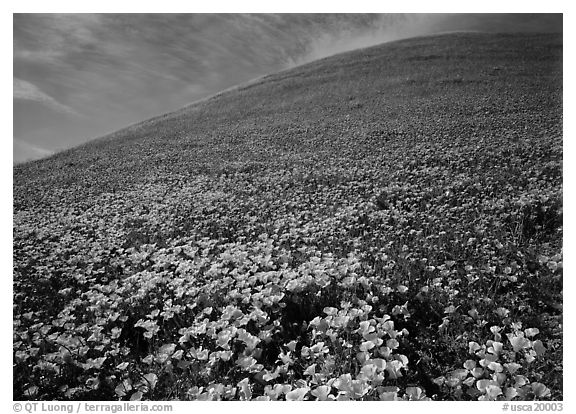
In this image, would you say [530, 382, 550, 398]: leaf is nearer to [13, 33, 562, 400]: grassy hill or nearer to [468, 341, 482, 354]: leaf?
[13, 33, 562, 400]: grassy hill

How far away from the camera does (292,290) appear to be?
11.4ft

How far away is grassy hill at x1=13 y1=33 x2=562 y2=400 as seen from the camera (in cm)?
290

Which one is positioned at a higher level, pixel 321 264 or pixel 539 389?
pixel 321 264

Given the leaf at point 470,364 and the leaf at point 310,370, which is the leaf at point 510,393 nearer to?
the leaf at point 470,364

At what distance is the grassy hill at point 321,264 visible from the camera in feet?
9.51

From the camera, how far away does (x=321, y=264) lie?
389 centimetres

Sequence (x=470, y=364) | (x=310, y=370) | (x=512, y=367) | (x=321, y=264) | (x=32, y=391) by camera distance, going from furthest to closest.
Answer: (x=321, y=264), (x=32, y=391), (x=310, y=370), (x=470, y=364), (x=512, y=367)

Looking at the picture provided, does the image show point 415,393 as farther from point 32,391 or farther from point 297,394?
point 32,391

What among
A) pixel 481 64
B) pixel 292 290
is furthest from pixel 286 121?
pixel 292 290

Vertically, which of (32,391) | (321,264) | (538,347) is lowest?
(32,391)

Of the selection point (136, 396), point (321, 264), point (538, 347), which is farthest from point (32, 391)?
point (538, 347)

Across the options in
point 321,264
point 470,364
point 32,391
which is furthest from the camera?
point 321,264

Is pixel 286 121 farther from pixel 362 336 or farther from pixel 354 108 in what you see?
pixel 362 336
